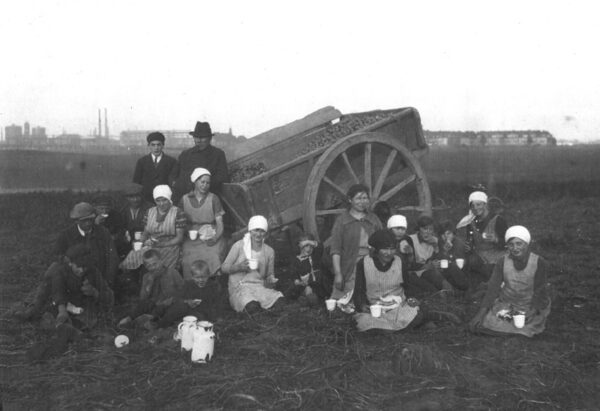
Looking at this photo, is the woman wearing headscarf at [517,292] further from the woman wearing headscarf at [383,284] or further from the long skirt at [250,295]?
the long skirt at [250,295]

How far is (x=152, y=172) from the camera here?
696 cm

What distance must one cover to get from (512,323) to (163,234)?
10.9 ft

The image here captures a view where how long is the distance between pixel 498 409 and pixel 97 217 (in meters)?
4.32

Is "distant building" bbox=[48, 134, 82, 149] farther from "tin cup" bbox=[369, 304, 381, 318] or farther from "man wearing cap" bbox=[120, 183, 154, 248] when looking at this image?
"tin cup" bbox=[369, 304, 381, 318]

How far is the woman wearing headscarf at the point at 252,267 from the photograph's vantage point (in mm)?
5797

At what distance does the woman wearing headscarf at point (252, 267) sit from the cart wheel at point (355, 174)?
72cm

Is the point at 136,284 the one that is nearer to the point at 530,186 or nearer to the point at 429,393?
the point at 429,393

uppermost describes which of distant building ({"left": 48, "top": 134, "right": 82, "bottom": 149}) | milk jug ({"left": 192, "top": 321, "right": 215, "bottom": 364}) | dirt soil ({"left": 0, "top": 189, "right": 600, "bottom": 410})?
distant building ({"left": 48, "top": 134, "right": 82, "bottom": 149})

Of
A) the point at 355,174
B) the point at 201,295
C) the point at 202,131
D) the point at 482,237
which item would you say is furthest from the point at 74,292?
the point at 482,237

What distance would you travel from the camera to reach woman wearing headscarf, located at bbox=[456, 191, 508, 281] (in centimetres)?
647

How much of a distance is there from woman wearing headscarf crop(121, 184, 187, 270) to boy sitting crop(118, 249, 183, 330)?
150 millimetres

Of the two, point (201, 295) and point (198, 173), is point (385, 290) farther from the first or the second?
point (198, 173)

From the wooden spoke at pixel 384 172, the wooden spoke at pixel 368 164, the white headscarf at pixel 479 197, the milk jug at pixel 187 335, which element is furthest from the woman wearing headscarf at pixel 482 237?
the milk jug at pixel 187 335

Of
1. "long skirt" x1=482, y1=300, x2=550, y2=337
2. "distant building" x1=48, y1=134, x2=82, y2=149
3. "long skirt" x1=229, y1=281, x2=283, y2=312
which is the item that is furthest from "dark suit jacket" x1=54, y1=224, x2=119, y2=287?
"distant building" x1=48, y1=134, x2=82, y2=149
